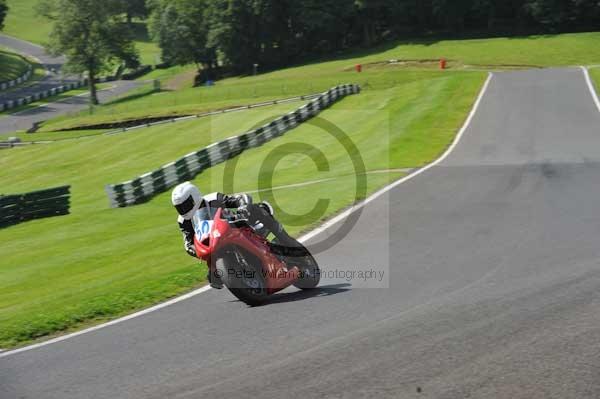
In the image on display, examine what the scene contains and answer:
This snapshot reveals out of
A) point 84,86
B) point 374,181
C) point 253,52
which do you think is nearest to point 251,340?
point 374,181

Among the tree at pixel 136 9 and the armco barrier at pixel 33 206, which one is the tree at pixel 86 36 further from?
the armco barrier at pixel 33 206

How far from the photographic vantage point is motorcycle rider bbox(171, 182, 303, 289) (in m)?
9.42

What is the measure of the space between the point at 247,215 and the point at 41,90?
10182 cm

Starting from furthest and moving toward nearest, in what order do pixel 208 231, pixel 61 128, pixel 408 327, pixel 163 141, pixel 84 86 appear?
pixel 84 86, pixel 61 128, pixel 163 141, pixel 208 231, pixel 408 327

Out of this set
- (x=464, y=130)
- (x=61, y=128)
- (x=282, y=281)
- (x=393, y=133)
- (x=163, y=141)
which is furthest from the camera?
(x=61, y=128)

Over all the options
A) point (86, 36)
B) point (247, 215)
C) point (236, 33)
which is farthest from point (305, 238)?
point (236, 33)

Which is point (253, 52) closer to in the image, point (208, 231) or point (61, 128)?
point (61, 128)

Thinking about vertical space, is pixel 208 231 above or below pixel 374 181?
above

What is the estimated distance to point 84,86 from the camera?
11112 cm

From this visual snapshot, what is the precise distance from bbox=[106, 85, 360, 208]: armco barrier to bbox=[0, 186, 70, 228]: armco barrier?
1852mm

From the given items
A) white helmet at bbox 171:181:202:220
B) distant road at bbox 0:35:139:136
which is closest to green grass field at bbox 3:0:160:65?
distant road at bbox 0:35:139:136

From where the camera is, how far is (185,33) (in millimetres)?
100375

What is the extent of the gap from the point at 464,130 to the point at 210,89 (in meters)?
49.4

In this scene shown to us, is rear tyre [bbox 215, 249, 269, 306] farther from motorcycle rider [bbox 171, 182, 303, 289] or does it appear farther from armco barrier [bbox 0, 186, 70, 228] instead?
armco barrier [bbox 0, 186, 70, 228]
